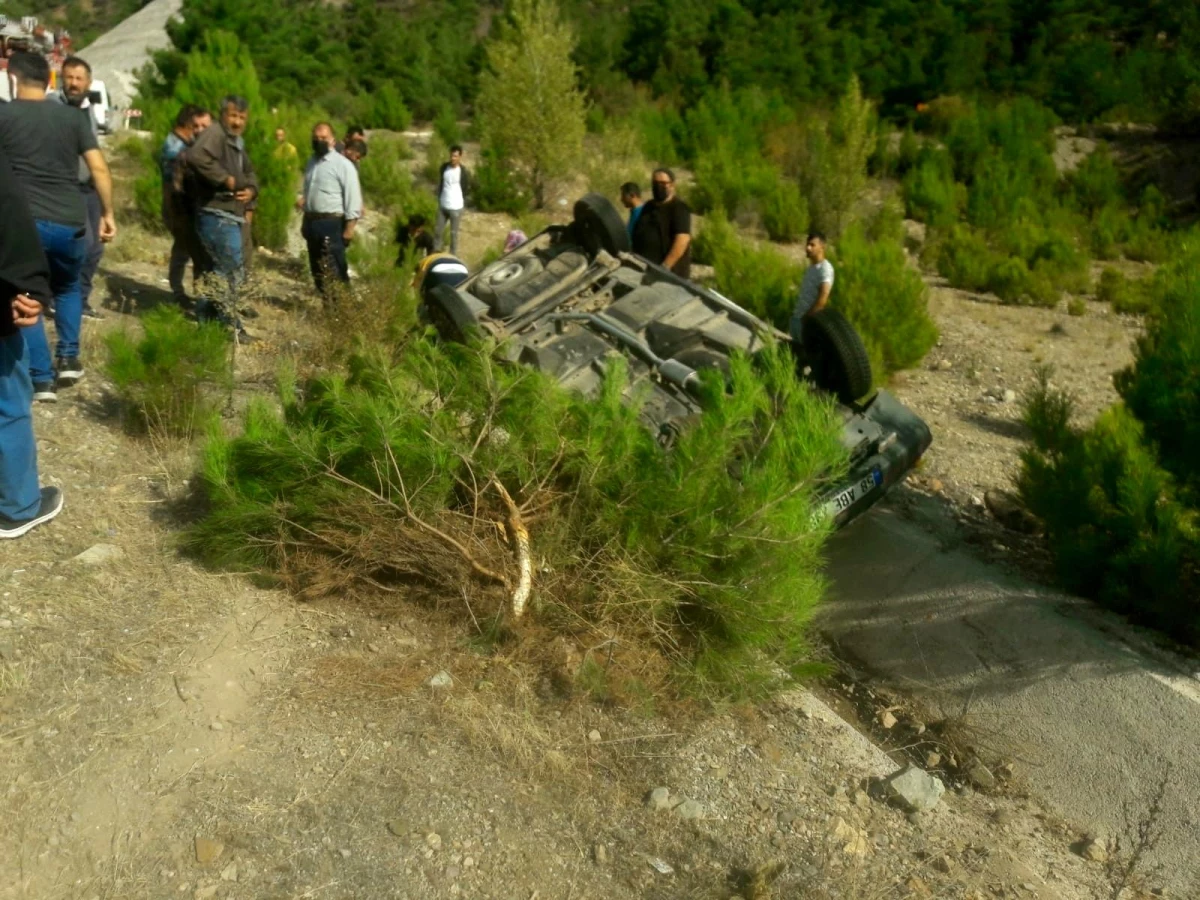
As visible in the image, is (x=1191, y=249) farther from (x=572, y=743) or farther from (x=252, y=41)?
(x=252, y=41)

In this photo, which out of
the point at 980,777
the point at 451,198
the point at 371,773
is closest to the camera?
the point at 371,773

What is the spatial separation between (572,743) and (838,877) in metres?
0.99

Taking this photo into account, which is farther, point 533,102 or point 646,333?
point 533,102

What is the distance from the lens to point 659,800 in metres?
3.67

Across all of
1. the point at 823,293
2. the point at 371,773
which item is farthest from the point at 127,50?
the point at 371,773

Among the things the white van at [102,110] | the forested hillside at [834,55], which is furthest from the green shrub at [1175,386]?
the forested hillside at [834,55]

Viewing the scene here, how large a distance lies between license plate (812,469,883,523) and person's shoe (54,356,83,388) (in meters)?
4.16

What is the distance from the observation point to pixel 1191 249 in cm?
575

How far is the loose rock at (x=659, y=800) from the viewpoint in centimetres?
366

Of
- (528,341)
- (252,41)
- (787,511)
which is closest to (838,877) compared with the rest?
(787,511)

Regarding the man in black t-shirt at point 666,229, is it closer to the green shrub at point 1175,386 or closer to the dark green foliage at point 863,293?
the dark green foliage at point 863,293

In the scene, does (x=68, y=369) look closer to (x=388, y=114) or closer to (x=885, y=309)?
(x=885, y=309)

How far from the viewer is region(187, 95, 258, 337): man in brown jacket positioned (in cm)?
704

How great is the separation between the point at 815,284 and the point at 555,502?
386cm
